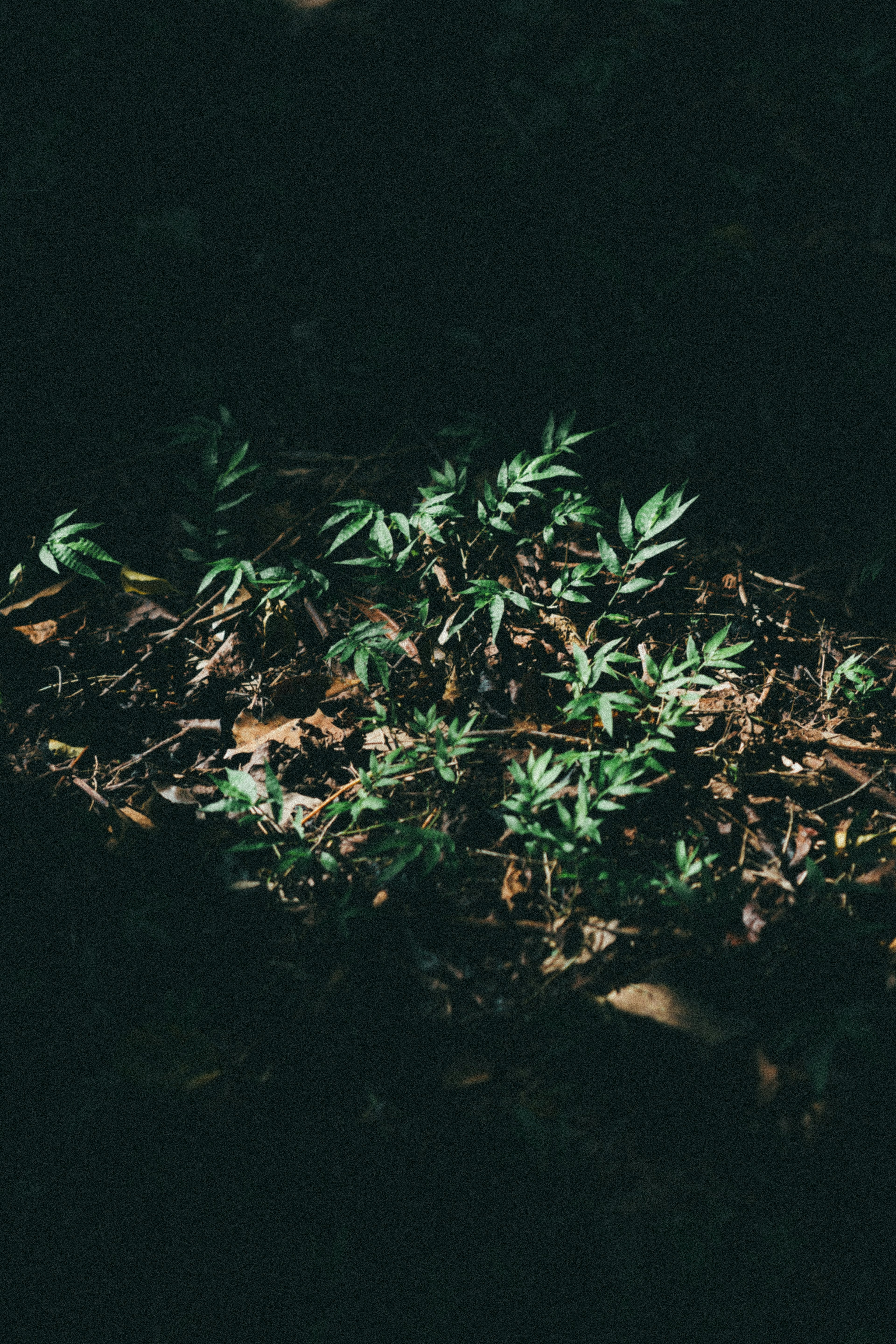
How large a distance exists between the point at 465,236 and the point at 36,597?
5.38ft

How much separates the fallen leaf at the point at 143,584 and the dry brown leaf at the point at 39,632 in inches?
7.7

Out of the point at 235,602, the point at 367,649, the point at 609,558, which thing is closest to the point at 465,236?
the point at 609,558

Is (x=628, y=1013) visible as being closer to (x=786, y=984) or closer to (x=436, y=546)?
(x=786, y=984)

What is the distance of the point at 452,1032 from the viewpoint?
146 centimetres

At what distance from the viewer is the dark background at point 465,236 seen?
7.13ft

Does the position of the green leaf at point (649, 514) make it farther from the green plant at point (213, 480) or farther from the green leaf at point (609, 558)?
the green plant at point (213, 480)

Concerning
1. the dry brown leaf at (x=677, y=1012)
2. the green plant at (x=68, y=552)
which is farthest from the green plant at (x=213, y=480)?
the dry brown leaf at (x=677, y=1012)

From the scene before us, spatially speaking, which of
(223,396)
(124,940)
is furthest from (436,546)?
(124,940)

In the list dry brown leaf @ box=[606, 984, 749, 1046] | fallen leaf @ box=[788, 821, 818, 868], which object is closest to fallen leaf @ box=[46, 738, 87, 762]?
dry brown leaf @ box=[606, 984, 749, 1046]

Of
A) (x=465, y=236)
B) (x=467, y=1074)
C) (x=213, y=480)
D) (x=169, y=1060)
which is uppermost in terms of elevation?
(x=465, y=236)

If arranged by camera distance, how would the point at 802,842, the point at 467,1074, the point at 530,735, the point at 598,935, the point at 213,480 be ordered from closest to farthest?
1. the point at 467,1074
2. the point at 598,935
3. the point at 802,842
4. the point at 530,735
5. the point at 213,480

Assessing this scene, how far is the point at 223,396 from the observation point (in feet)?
7.47

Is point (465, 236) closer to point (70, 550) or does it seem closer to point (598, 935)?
point (70, 550)

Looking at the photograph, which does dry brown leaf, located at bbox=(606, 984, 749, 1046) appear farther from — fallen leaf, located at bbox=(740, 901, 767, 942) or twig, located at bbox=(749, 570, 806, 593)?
twig, located at bbox=(749, 570, 806, 593)
